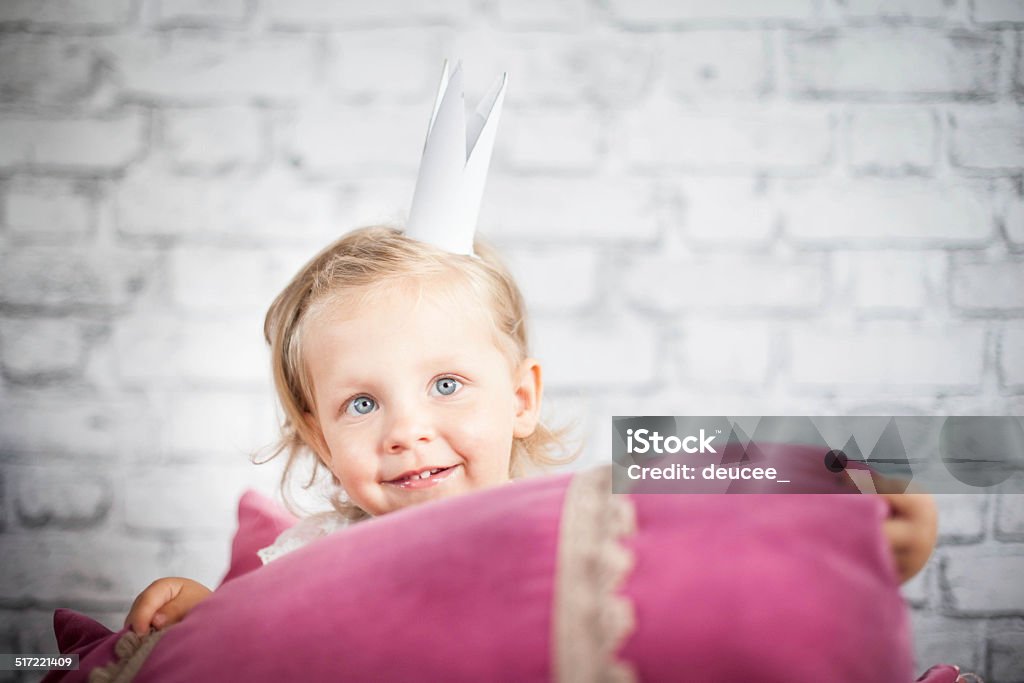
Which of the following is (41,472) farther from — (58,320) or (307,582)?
(307,582)

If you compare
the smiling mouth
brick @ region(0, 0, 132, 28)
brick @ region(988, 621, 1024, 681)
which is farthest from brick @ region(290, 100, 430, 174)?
brick @ region(988, 621, 1024, 681)

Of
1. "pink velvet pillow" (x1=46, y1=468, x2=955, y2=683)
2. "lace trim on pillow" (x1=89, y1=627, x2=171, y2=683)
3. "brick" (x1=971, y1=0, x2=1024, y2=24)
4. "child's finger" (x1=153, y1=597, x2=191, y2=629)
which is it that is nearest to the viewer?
"pink velvet pillow" (x1=46, y1=468, x2=955, y2=683)

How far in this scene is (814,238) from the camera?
3.76ft

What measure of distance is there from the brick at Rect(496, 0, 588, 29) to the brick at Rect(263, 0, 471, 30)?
6 centimetres

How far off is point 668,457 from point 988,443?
34.0 inches

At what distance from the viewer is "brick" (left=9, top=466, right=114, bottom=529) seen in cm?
118

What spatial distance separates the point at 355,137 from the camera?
1153 millimetres

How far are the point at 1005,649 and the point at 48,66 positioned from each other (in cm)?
171

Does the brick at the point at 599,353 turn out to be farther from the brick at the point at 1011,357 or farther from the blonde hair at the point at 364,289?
the brick at the point at 1011,357

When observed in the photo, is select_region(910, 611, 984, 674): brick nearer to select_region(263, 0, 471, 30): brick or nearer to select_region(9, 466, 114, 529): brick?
select_region(263, 0, 471, 30): brick

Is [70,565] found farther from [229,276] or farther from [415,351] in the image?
[415,351]

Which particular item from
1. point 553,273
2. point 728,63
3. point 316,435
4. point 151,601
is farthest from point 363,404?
point 728,63

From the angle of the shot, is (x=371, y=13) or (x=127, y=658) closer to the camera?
(x=127, y=658)

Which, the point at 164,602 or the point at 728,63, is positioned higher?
the point at 728,63
